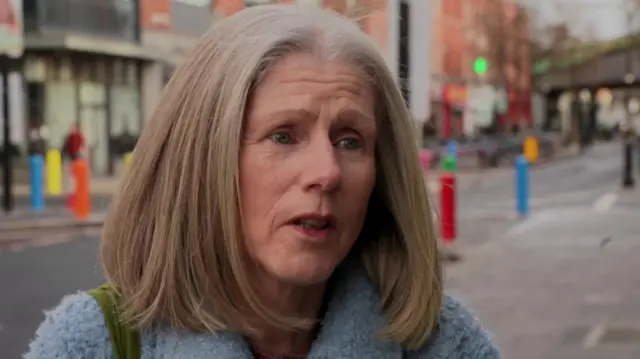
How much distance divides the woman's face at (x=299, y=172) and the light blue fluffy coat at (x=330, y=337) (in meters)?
0.12

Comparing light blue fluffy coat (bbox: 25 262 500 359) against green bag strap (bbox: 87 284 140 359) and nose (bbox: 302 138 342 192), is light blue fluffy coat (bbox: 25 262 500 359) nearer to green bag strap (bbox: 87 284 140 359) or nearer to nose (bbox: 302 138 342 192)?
green bag strap (bbox: 87 284 140 359)

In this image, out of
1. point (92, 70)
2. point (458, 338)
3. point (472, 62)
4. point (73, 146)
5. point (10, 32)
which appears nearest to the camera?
point (458, 338)

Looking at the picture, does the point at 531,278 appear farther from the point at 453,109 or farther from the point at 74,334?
the point at 453,109

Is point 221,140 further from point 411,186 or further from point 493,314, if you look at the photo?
point 493,314

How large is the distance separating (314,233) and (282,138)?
0.15 m

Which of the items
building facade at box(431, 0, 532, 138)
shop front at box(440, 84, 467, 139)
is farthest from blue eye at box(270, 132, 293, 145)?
shop front at box(440, 84, 467, 139)

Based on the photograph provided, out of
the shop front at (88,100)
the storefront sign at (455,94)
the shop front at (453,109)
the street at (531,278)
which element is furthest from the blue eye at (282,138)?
the storefront sign at (455,94)

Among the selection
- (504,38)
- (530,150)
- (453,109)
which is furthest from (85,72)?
(453,109)

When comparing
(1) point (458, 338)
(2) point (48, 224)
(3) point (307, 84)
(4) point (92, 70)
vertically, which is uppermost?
(4) point (92, 70)

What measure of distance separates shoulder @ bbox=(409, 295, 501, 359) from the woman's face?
0.23m

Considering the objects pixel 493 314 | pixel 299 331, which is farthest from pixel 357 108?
pixel 493 314

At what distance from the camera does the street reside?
332 inches

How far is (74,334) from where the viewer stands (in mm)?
1590

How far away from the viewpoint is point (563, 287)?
36.0 ft
